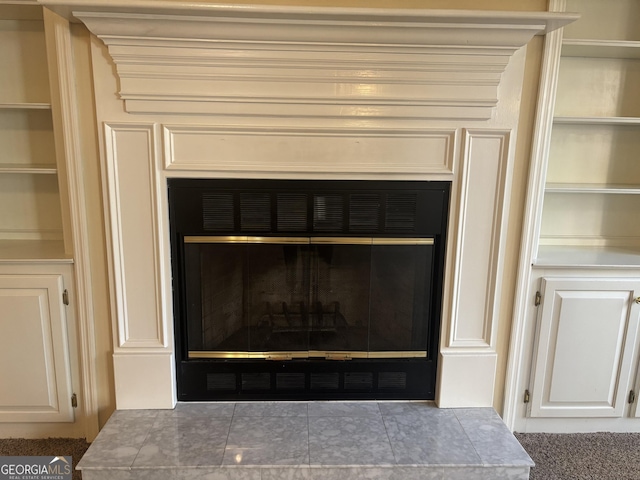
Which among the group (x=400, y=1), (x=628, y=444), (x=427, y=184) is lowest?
(x=628, y=444)

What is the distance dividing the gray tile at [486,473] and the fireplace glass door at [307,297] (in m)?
0.52

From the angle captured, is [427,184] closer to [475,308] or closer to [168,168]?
[475,308]

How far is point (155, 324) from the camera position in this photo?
2.05 metres

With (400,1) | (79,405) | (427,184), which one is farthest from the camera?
(79,405)

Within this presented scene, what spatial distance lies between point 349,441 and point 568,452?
3.60 ft

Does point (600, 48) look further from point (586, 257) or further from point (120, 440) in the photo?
point (120, 440)

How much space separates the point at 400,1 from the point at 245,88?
0.71 metres

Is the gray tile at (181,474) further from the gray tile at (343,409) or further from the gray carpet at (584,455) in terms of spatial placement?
the gray carpet at (584,455)

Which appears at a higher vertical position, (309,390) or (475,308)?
(475,308)

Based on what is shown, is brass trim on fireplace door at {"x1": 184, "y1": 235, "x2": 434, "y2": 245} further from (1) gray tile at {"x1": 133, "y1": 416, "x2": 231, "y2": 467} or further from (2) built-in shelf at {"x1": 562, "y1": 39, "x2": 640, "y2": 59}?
(2) built-in shelf at {"x1": 562, "y1": 39, "x2": 640, "y2": 59}

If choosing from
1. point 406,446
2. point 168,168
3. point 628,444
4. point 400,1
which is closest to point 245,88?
point 168,168

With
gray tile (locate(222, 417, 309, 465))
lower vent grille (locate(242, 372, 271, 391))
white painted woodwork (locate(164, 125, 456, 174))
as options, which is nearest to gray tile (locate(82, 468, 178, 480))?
gray tile (locate(222, 417, 309, 465))

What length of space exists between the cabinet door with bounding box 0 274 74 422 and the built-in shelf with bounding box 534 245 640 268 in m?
2.18

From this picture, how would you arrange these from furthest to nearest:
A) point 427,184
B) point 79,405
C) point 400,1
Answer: point 79,405 < point 427,184 < point 400,1
